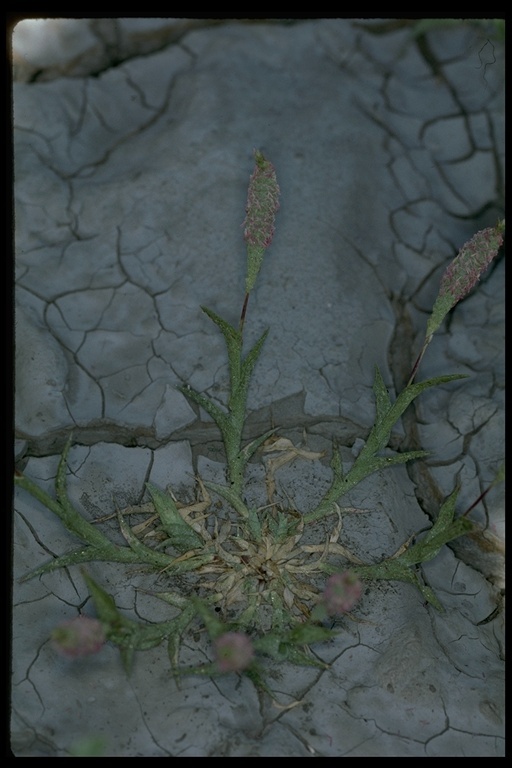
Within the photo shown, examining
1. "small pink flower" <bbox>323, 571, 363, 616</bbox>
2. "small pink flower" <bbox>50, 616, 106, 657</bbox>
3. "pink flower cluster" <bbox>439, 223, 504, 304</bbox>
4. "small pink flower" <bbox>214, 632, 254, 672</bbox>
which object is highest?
"pink flower cluster" <bbox>439, 223, 504, 304</bbox>

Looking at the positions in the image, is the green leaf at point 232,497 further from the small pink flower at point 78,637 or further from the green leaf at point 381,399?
the small pink flower at point 78,637

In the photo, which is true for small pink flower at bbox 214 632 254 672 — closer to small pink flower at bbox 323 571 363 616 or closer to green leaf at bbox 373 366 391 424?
small pink flower at bbox 323 571 363 616

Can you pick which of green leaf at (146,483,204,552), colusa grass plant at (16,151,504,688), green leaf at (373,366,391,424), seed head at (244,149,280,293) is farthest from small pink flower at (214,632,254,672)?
seed head at (244,149,280,293)

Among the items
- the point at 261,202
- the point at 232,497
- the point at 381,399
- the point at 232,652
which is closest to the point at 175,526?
the point at 232,497

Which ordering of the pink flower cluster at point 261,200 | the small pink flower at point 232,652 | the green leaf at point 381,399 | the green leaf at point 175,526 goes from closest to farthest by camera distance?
the small pink flower at point 232,652 → the pink flower cluster at point 261,200 → the green leaf at point 175,526 → the green leaf at point 381,399

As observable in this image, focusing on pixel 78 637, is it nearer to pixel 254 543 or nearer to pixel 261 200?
pixel 254 543

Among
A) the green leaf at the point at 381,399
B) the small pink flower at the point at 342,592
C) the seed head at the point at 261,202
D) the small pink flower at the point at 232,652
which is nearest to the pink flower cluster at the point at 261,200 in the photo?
the seed head at the point at 261,202
